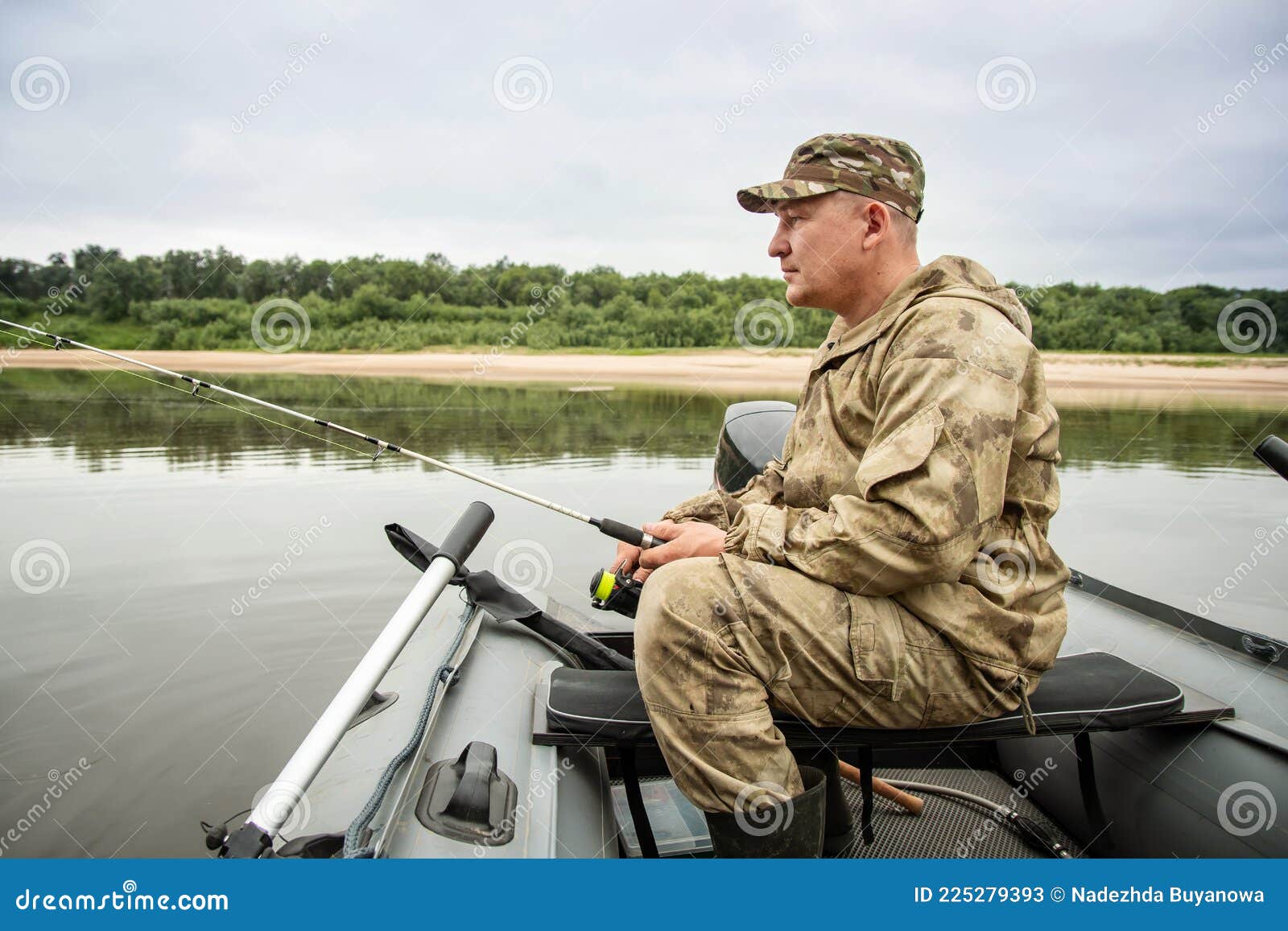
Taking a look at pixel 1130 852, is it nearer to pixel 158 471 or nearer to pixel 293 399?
pixel 158 471

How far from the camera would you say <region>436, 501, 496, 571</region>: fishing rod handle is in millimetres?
1586

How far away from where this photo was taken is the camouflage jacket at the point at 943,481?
59.7 inches

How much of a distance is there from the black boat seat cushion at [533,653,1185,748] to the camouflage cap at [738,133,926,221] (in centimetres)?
113

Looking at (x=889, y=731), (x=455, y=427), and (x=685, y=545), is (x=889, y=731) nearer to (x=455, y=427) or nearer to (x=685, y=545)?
(x=685, y=545)

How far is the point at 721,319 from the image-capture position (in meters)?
27.0

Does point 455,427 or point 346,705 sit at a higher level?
point 346,705

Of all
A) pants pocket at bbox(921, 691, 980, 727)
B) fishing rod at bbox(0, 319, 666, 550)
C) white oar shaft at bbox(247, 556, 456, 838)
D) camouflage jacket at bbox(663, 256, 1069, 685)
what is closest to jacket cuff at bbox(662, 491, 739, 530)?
fishing rod at bbox(0, 319, 666, 550)

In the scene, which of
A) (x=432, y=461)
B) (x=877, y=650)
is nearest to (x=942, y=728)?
(x=877, y=650)

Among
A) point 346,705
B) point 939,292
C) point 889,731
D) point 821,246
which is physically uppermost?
point 821,246

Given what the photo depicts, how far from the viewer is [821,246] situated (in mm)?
1909

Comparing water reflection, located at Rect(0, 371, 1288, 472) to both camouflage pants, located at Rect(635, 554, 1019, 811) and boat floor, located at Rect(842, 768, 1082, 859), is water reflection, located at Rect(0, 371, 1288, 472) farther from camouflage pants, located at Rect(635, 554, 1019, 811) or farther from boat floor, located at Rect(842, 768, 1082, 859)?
camouflage pants, located at Rect(635, 554, 1019, 811)

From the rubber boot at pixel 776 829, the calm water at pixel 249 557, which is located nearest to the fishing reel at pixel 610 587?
the rubber boot at pixel 776 829

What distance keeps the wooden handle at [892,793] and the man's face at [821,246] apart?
148 cm

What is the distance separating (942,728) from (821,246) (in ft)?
3.53
